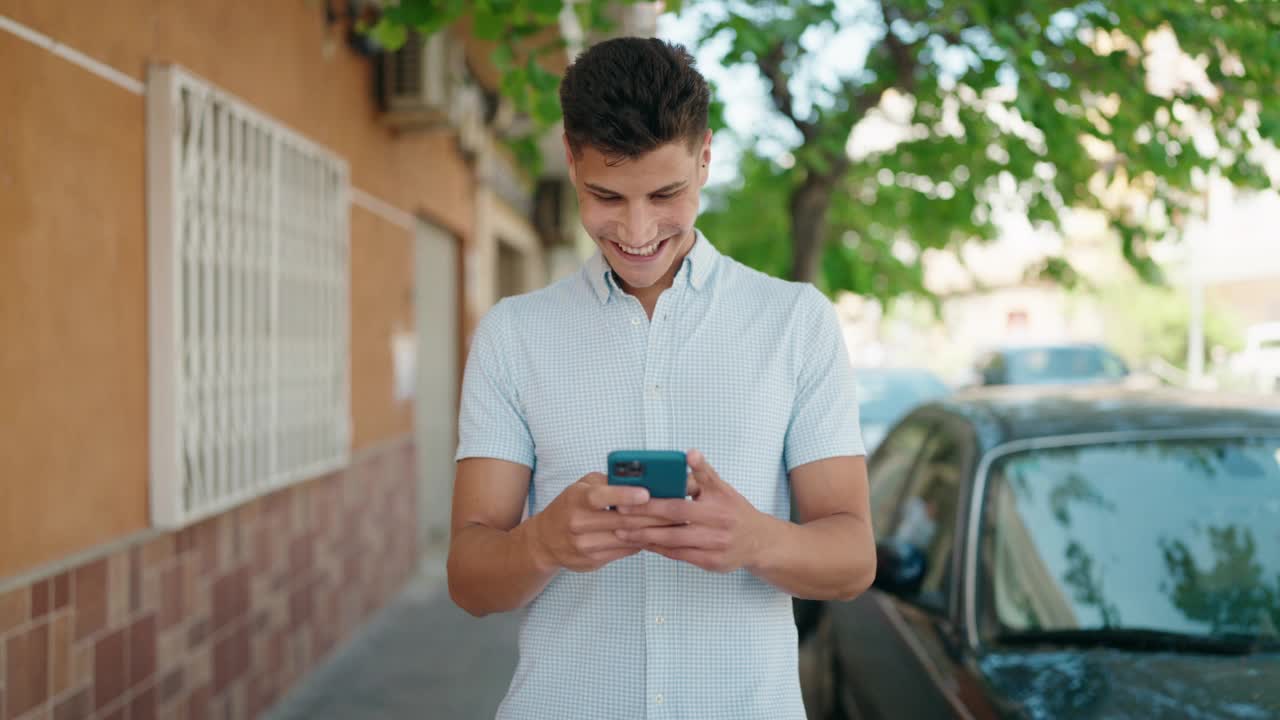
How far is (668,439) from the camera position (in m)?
1.65

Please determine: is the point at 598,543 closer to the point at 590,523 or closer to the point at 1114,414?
the point at 590,523

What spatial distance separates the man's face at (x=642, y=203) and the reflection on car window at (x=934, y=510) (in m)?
1.53

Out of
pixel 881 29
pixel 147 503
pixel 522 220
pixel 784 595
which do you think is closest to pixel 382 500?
pixel 147 503

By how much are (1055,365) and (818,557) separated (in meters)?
14.0

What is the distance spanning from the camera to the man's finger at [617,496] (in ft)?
4.55

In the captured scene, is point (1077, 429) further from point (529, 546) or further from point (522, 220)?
point (522, 220)

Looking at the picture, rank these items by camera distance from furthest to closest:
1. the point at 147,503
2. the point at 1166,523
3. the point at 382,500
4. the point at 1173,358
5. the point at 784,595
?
the point at 1173,358 → the point at 382,500 → the point at 147,503 → the point at 1166,523 → the point at 784,595

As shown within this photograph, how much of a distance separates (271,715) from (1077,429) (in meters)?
3.69

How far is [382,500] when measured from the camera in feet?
22.5

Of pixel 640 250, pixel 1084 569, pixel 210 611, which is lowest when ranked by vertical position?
pixel 210 611

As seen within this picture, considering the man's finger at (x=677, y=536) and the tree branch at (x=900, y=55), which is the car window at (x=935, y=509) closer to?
the man's finger at (x=677, y=536)

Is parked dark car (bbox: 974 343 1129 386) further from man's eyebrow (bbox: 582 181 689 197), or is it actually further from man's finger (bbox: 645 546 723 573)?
man's finger (bbox: 645 546 723 573)

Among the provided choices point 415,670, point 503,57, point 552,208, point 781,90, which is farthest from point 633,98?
point 552,208

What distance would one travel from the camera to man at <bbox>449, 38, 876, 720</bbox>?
160 cm
